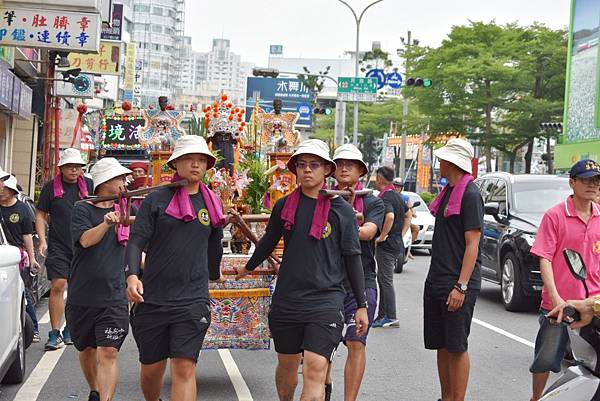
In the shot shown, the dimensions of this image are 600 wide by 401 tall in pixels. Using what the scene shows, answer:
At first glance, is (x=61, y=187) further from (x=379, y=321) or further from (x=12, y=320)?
(x=379, y=321)

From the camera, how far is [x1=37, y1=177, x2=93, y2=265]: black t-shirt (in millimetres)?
9594

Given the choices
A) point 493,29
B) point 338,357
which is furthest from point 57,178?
point 493,29

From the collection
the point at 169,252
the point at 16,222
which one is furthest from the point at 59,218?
the point at 169,252

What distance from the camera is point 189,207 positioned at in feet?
19.7

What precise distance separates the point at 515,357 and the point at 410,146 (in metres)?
71.7

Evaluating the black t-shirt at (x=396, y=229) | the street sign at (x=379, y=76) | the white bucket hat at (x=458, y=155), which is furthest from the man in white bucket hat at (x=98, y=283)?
the street sign at (x=379, y=76)

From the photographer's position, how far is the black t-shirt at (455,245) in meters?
6.82

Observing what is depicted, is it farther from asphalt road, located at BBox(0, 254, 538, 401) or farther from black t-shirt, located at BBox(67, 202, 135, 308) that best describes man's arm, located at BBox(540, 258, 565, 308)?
black t-shirt, located at BBox(67, 202, 135, 308)

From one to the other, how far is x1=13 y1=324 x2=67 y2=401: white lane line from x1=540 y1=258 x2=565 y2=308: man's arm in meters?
4.08

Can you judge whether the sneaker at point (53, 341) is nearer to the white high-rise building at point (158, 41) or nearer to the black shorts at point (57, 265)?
the black shorts at point (57, 265)

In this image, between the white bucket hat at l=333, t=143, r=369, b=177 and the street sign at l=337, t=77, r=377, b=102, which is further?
the street sign at l=337, t=77, r=377, b=102

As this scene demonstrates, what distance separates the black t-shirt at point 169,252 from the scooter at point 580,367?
2238 mm

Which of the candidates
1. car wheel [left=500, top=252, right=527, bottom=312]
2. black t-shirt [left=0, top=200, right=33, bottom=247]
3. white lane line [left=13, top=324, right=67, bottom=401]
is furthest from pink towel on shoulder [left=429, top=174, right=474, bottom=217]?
car wheel [left=500, top=252, right=527, bottom=312]

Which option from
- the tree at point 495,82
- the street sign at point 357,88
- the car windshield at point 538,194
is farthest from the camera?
the street sign at point 357,88
